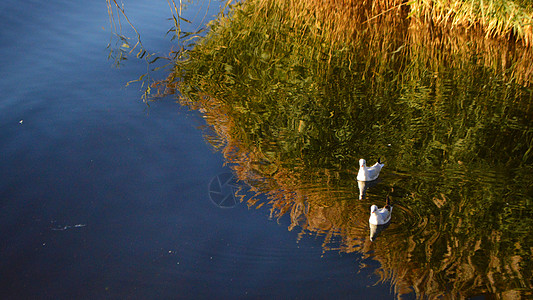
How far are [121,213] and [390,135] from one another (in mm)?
1650

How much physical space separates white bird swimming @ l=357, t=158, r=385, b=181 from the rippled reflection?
0.17 ft

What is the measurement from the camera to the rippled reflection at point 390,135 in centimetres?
232

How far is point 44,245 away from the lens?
234 cm

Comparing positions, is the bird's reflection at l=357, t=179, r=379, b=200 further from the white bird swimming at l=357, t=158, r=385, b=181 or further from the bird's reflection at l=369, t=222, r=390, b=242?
the bird's reflection at l=369, t=222, r=390, b=242

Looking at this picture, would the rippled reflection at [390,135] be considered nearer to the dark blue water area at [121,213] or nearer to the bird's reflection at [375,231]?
the bird's reflection at [375,231]

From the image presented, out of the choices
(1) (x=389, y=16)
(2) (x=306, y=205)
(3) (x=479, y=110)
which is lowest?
(2) (x=306, y=205)

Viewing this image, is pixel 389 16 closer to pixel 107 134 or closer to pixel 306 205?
pixel 306 205

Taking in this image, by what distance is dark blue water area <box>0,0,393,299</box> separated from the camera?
7.09 feet

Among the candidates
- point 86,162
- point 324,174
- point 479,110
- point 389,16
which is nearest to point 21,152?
point 86,162

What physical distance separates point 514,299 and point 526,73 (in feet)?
6.52

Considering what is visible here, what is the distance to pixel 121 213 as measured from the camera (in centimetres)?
256

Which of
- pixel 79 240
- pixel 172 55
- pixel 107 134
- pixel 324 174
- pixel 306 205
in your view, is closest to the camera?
pixel 79 240

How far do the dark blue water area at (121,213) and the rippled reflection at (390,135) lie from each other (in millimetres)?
168

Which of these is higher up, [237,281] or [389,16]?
[389,16]
